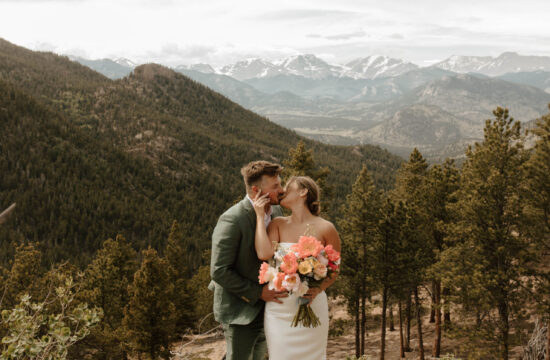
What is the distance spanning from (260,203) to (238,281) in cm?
125

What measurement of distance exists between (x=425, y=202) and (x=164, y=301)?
61.4ft

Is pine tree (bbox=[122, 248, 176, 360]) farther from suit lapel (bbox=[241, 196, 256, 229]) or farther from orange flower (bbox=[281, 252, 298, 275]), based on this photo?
orange flower (bbox=[281, 252, 298, 275])

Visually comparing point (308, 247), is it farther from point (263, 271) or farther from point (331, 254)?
point (263, 271)

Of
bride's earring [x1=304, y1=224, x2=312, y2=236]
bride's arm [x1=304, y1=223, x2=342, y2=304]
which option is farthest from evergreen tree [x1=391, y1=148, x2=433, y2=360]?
bride's earring [x1=304, y1=224, x2=312, y2=236]

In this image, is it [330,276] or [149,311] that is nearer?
[330,276]

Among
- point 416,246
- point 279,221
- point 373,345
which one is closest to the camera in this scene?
point 279,221

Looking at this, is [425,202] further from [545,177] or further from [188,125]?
[188,125]

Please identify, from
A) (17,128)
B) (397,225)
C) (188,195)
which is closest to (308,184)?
(397,225)

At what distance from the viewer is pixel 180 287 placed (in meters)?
36.1

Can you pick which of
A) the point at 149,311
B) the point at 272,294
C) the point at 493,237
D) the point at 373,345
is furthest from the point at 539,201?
the point at 149,311

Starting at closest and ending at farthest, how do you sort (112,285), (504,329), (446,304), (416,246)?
(504,329) < (446,304) < (416,246) < (112,285)

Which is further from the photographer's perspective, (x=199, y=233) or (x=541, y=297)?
(x=199, y=233)

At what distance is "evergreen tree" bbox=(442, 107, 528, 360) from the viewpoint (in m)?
16.6

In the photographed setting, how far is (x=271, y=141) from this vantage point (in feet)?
621
